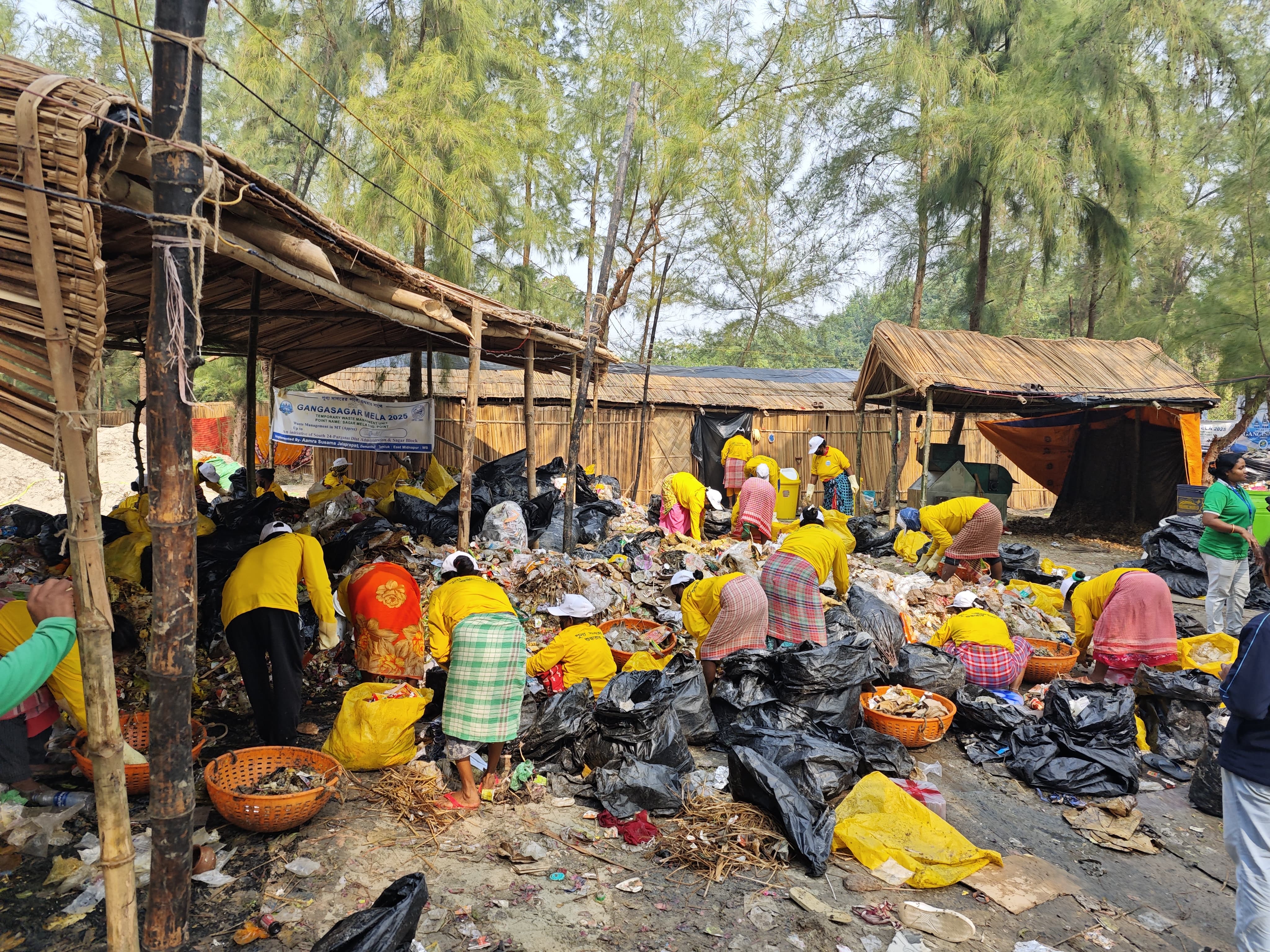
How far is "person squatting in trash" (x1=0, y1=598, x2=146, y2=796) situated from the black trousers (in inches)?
25.9

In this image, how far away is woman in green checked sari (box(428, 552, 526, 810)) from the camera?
156 inches

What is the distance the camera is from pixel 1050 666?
6055mm

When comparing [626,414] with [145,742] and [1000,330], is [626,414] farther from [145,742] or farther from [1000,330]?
[1000,330]

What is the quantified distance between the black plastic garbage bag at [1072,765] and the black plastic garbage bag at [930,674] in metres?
0.66

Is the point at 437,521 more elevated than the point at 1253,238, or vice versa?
the point at 1253,238

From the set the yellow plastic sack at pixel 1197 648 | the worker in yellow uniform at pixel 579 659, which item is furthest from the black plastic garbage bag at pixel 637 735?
the yellow plastic sack at pixel 1197 648

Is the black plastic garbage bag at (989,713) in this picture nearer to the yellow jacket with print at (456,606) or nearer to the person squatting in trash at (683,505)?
the yellow jacket with print at (456,606)

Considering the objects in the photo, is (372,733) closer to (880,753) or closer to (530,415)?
(880,753)

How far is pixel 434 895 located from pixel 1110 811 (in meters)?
3.73

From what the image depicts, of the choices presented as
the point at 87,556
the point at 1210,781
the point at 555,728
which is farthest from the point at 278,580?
the point at 1210,781

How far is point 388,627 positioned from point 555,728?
126 cm

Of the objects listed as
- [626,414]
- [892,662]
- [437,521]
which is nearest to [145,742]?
[437,521]

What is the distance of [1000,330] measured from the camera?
2131 cm

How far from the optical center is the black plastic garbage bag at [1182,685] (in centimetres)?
483
